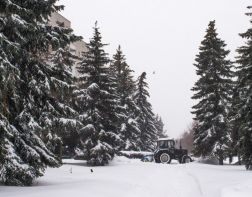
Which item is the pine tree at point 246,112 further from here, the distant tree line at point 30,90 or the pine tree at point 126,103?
the pine tree at point 126,103

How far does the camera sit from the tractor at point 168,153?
3831 centimetres

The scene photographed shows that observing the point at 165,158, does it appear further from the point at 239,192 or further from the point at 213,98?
→ the point at 239,192

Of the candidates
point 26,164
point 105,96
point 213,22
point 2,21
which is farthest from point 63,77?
point 213,22

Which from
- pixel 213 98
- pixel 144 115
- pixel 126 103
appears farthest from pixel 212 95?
pixel 144 115

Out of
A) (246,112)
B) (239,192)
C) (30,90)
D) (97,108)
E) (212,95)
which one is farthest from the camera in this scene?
(212,95)

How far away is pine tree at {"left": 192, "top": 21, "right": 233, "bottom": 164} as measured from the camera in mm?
37000

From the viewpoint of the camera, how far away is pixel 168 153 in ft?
127

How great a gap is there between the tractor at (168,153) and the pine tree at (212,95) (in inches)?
64.9

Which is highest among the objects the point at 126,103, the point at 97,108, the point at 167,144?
the point at 126,103

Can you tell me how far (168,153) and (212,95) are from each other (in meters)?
6.38

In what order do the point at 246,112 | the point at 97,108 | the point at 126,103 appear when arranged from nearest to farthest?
the point at 246,112 → the point at 97,108 → the point at 126,103

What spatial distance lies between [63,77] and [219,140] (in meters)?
23.2

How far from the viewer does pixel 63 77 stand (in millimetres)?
16484

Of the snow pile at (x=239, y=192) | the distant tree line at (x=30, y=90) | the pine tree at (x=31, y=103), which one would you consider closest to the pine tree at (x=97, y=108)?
the distant tree line at (x=30, y=90)
